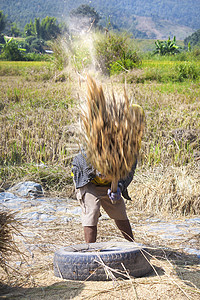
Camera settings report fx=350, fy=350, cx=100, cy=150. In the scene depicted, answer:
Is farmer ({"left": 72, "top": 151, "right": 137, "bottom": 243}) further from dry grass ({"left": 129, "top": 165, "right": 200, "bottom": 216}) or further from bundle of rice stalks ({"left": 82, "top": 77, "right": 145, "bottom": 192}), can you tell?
dry grass ({"left": 129, "top": 165, "right": 200, "bottom": 216})

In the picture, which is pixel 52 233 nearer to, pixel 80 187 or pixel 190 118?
pixel 80 187

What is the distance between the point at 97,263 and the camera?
2.22 metres

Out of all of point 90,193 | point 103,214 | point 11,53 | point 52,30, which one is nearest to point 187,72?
point 52,30

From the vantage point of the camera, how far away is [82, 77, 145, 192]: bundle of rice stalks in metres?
1.85

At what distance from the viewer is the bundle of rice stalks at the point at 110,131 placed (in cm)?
185

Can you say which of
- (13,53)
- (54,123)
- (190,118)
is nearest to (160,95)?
(190,118)

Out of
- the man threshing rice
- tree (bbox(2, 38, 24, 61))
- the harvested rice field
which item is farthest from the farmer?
tree (bbox(2, 38, 24, 61))

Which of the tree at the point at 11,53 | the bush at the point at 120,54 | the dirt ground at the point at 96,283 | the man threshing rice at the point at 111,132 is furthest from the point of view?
the tree at the point at 11,53

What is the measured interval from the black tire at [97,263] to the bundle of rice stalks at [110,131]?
620mm

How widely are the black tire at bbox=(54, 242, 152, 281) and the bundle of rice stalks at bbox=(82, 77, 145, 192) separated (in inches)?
24.4

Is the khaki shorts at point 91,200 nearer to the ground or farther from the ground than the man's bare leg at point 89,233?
farther from the ground

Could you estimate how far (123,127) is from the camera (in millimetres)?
1860

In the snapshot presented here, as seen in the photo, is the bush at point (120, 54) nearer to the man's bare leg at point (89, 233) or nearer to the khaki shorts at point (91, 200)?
the khaki shorts at point (91, 200)

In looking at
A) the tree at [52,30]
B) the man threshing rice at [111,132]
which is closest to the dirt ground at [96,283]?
the man threshing rice at [111,132]
